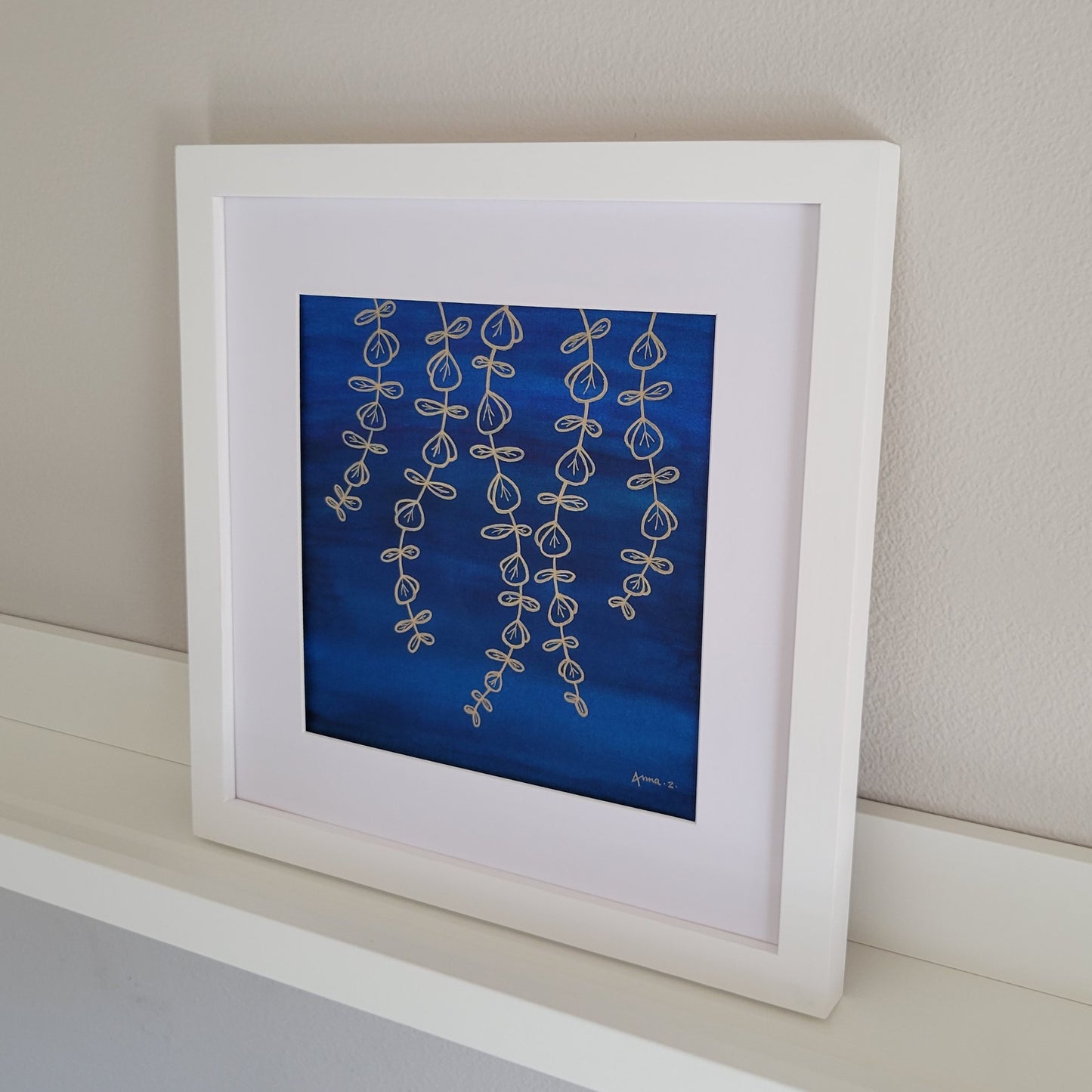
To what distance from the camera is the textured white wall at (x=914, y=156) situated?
0.52 meters

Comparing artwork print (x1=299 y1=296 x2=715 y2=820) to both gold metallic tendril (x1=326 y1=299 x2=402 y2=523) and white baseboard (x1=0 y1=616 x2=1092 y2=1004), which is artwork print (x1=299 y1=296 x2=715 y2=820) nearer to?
gold metallic tendril (x1=326 y1=299 x2=402 y2=523)

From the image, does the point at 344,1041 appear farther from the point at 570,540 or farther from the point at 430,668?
the point at 570,540

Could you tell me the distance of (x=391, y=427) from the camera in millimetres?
647

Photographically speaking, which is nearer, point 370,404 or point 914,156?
point 914,156

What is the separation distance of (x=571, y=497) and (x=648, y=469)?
0.05 m

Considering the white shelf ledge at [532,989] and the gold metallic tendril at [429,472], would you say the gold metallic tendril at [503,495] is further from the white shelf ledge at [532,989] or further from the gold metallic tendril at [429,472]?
the white shelf ledge at [532,989]

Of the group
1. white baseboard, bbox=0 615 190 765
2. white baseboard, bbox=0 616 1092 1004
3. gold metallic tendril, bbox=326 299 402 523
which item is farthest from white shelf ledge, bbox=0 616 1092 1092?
gold metallic tendril, bbox=326 299 402 523

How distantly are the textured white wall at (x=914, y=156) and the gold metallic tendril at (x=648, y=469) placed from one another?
0.35ft

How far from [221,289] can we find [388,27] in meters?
0.17

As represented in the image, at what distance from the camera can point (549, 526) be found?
612mm

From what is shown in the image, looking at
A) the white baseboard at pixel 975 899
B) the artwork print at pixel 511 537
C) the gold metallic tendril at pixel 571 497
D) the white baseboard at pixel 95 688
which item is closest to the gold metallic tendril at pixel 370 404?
the artwork print at pixel 511 537

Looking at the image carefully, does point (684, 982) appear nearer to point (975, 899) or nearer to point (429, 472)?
point (975, 899)
